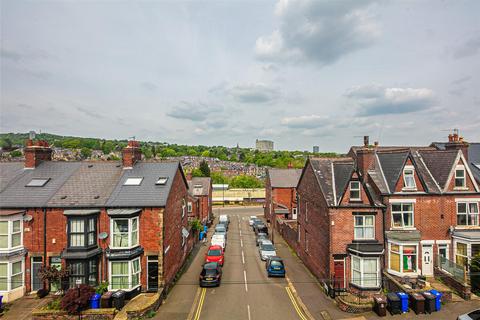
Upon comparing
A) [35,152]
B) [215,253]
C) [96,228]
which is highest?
[35,152]

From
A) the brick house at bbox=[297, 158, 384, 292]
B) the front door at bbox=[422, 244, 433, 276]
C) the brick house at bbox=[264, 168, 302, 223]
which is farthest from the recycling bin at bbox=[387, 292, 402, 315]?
the brick house at bbox=[264, 168, 302, 223]

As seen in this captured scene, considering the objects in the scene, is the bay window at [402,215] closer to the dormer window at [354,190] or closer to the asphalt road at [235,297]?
the dormer window at [354,190]

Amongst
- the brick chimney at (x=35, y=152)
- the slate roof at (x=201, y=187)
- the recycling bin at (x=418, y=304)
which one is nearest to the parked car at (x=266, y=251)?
the recycling bin at (x=418, y=304)

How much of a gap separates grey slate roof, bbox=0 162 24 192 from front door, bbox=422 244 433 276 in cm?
3205

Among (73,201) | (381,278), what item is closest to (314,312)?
(381,278)

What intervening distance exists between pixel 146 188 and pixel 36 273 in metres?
9.21

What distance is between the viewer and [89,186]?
20547 millimetres

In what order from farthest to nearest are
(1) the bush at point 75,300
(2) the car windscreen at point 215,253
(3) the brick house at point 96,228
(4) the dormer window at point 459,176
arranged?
1. (2) the car windscreen at point 215,253
2. (4) the dormer window at point 459,176
3. (3) the brick house at point 96,228
4. (1) the bush at point 75,300

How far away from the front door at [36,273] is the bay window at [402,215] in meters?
25.8

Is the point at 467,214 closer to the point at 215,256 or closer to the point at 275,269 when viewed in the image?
the point at 275,269

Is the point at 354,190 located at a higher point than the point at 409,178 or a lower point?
lower

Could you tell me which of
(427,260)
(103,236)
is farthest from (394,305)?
(103,236)

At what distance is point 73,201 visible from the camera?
62.7 feet

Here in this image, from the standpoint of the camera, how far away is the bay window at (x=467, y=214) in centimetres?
2050
